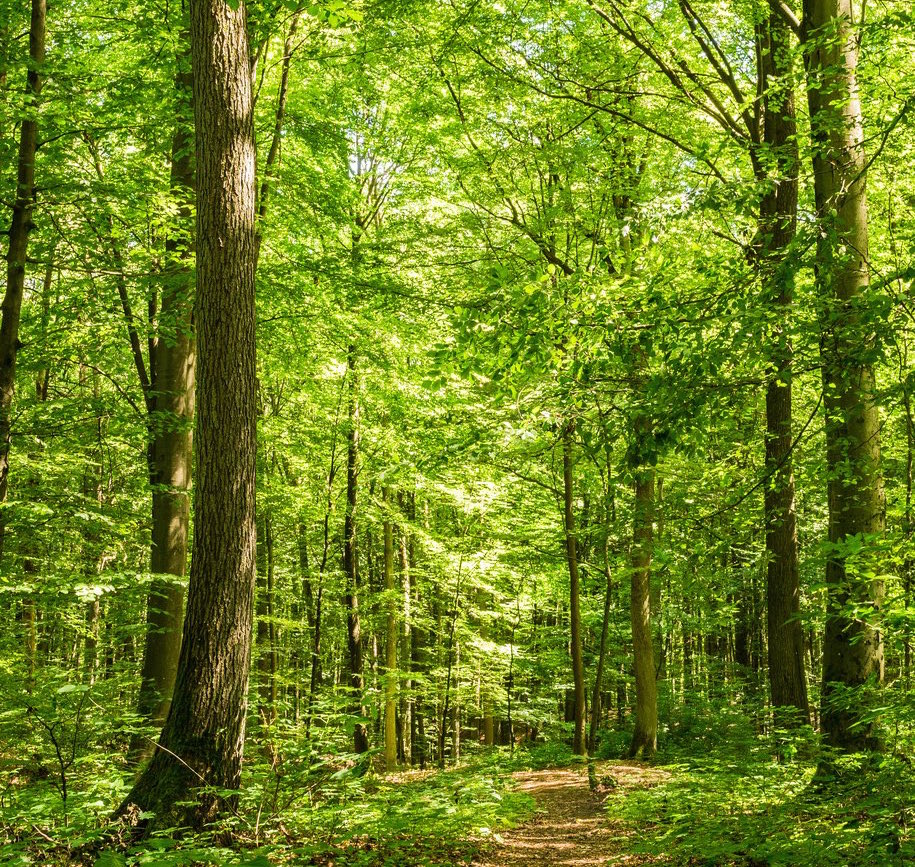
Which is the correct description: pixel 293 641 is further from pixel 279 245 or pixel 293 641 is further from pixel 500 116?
pixel 500 116

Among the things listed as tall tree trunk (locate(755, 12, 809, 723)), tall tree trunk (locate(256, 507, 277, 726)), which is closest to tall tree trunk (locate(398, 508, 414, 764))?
tall tree trunk (locate(256, 507, 277, 726))

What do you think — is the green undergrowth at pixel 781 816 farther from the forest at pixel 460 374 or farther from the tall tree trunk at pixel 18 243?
the tall tree trunk at pixel 18 243

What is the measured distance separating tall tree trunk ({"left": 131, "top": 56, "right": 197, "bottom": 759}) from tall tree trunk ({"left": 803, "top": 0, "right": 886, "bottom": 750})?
5.84 meters

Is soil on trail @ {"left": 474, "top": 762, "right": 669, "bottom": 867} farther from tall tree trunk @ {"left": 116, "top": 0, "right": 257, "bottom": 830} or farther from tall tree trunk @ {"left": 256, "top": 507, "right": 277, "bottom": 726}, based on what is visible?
tall tree trunk @ {"left": 256, "top": 507, "right": 277, "bottom": 726}

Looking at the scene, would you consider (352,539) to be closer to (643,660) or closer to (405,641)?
(643,660)

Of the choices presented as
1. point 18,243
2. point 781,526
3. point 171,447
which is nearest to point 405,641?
point 171,447

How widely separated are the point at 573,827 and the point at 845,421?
5597 mm

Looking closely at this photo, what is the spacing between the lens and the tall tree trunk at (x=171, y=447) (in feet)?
24.6

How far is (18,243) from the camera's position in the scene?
6199mm

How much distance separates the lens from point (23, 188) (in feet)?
20.4

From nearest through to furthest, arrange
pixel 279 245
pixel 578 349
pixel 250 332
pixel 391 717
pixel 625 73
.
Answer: pixel 578 349, pixel 250 332, pixel 625 73, pixel 279 245, pixel 391 717

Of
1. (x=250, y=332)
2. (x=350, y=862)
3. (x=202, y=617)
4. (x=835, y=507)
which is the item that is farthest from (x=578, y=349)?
(x=350, y=862)

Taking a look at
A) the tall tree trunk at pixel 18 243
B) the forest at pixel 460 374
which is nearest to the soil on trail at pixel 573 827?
the forest at pixel 460 374

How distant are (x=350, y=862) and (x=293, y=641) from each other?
20.9 m
